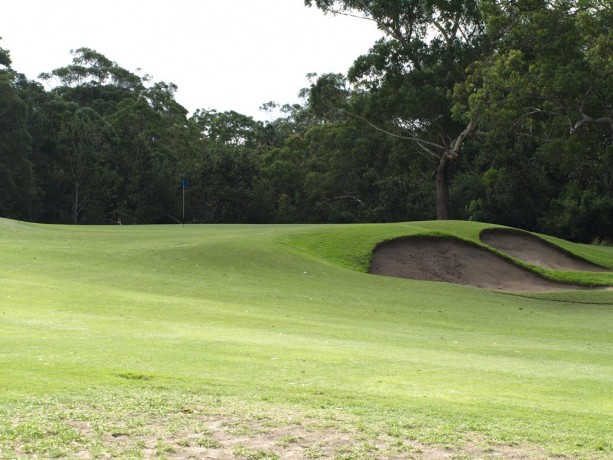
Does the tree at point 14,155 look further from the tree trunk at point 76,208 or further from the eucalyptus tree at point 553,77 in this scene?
the eucalyptus tree at point 553,77

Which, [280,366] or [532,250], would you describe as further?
[532,250]

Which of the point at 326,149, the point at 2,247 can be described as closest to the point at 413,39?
the point at 326,149

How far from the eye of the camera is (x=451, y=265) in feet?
98.7

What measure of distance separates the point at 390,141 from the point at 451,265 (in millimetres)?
39954

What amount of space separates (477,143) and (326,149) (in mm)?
18020

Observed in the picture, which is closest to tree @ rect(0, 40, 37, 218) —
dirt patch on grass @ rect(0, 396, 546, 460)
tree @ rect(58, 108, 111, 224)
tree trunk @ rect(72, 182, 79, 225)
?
tree @ rect(58, 108, 111, 224)

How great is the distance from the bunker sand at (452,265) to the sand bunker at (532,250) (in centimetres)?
54

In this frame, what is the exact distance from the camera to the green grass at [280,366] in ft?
23.0

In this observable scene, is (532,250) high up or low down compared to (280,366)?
up

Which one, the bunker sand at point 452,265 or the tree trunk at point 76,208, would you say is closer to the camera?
the bunker sand at point 452,265

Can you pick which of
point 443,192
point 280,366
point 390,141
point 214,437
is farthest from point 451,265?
point 390,141

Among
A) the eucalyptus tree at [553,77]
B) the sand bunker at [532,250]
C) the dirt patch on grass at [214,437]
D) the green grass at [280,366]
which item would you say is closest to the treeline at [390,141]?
the eucalyptus tree at [553,77]

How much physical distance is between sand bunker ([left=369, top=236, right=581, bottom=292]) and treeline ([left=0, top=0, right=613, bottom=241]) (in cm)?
1094

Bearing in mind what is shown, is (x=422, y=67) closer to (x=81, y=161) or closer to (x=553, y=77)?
(x=553, y=77)
